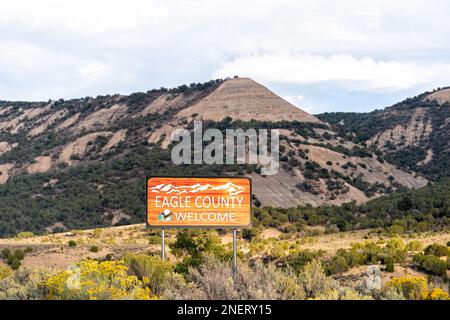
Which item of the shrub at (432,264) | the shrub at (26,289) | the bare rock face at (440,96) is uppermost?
the bare rock face at (440,96)

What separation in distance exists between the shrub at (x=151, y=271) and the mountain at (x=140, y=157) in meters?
46.1

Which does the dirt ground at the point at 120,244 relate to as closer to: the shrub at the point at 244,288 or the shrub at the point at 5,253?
the shrub at the point at 5,253

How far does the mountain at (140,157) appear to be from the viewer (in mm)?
67250

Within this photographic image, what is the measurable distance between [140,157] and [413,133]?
5699 centimetres

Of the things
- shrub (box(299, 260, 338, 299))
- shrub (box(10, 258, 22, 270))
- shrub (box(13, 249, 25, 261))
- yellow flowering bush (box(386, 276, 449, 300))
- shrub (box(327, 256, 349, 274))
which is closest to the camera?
shrub (box(299, 260, 338, 299))

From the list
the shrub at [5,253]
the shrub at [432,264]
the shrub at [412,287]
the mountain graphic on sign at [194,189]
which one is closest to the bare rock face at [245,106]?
the shrub at [5,253]

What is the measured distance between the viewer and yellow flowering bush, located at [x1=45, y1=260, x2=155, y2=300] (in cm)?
1104

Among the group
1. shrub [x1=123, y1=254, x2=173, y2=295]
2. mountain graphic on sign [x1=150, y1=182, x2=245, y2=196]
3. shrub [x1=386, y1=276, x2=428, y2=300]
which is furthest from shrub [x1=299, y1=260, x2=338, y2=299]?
mountain graphic on sign [x1=150, y1=182, x2=245, y2=196]

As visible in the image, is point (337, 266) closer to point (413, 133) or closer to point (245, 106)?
point (245, 106)

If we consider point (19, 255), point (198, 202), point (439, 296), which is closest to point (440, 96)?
point (19, 255)

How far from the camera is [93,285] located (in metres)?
11.8

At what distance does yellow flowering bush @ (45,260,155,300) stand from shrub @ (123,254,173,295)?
1.32 metres

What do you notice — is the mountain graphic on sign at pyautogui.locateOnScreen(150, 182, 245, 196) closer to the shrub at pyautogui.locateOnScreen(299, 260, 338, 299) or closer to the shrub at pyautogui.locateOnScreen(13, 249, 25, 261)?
the shrub at pyautogui.locateOnScreen(299, 260, 338, 299)
